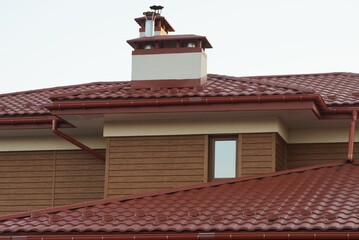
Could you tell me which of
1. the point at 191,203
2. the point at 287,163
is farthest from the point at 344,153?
the point at 191,203

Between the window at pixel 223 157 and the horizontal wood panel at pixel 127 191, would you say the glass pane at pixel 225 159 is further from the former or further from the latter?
the horizontal wood panel at pixel 127 191

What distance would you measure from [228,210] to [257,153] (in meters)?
3.18

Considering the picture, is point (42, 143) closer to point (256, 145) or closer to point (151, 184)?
point (151, 184)

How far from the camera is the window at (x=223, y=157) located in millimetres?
18969

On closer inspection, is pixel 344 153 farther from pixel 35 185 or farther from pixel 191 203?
pixel 35 185

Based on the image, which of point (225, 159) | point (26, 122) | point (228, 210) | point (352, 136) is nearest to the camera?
point (228, 210)

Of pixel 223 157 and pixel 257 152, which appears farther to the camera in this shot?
pixel 223 157

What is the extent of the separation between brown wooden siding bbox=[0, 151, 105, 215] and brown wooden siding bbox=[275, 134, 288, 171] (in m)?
3.98

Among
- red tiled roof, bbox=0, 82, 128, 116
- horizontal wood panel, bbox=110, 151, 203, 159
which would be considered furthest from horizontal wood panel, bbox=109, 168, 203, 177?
red tiled roof, bbox=0, 82, 128, 116

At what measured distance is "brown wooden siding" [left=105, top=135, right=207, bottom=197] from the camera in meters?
19.0

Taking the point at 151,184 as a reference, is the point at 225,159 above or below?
above

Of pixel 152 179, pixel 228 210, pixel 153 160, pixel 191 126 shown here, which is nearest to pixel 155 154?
pixel 153 160

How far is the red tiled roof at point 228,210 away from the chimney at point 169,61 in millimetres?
3073

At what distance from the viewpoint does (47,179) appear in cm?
2109
